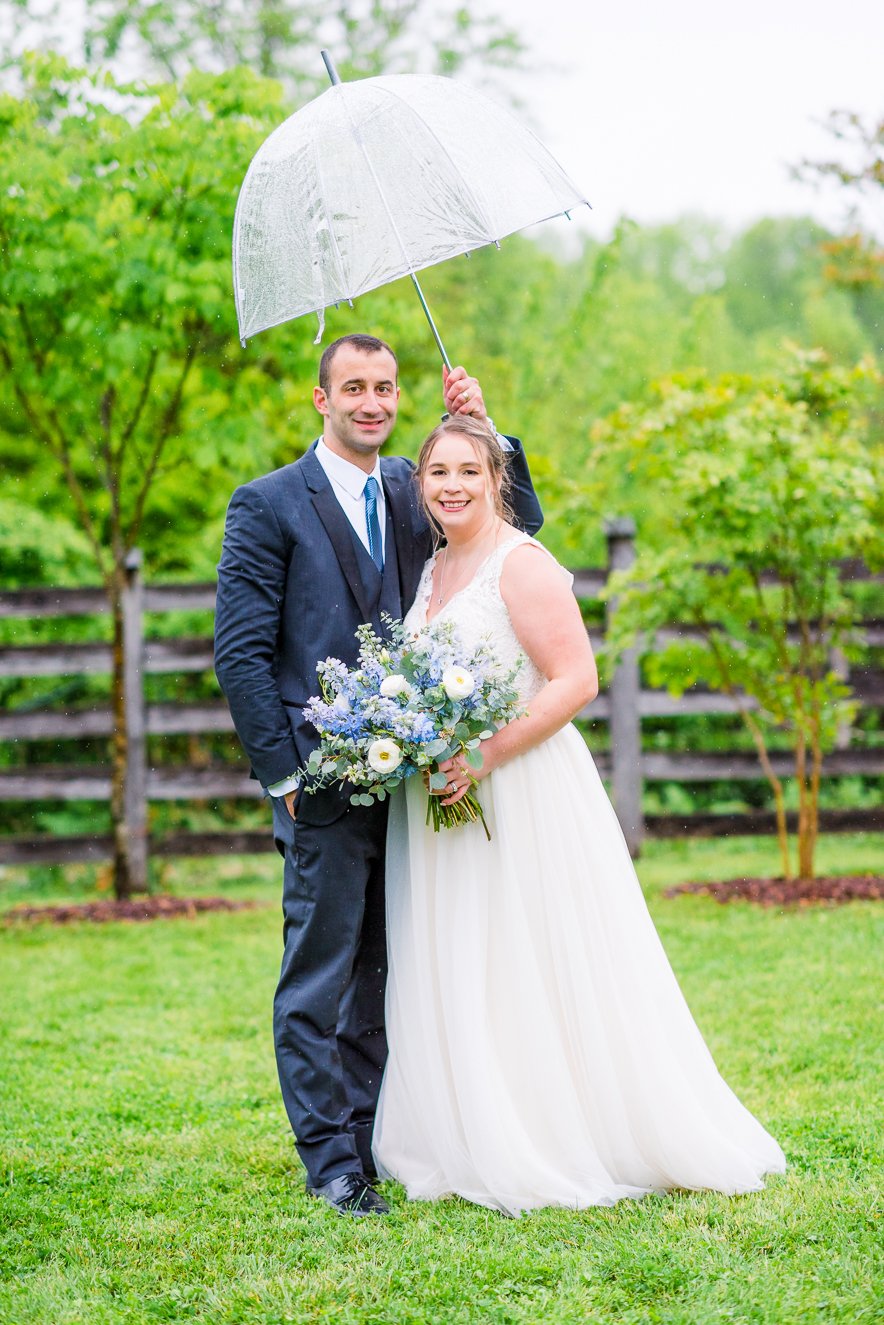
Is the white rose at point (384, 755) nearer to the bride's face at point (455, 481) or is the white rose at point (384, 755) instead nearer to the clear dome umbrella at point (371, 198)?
the bride's face at point (455, 481)

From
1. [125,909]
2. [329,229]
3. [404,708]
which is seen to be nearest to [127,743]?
[125,909]

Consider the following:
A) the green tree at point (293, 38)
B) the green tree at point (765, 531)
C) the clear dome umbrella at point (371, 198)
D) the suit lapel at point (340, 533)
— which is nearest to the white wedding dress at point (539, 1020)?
the suit lapel at point (340, 533)

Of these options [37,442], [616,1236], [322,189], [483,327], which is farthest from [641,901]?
[483,327]

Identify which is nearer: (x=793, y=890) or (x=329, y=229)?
(x=329, y=229)

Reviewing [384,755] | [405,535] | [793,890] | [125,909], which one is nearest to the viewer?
[384,755]

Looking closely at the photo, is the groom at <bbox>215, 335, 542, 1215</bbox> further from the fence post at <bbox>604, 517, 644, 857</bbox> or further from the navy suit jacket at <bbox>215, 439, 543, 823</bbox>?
the fence post at <bbox>604, 517, 644, 857</bbox>

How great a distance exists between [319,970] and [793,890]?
14.4ft

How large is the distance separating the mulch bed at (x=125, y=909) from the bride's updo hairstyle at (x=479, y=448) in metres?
4.81

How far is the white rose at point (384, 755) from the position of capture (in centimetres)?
323

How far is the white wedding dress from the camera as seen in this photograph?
11.5 feet

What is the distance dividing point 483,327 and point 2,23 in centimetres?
832

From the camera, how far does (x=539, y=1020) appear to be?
355cm

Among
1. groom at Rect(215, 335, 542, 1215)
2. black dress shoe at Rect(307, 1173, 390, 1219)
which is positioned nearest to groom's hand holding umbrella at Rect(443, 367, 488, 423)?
groom at Rect(215, 335, 542, 1215)

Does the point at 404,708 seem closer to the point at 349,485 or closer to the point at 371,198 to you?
the point at 349,485
